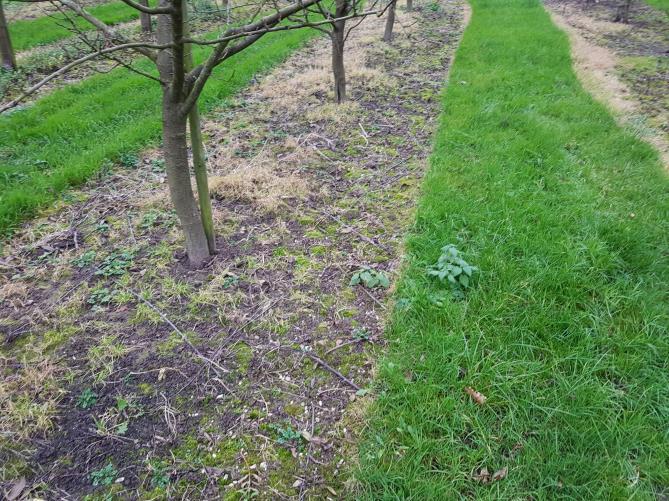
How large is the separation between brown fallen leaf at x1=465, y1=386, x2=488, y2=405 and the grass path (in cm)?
3

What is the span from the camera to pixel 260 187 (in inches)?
179

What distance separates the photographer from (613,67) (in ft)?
28.0

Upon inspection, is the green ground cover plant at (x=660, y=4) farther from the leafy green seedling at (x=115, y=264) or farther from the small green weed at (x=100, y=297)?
the small green weed at (x=100, y=297)

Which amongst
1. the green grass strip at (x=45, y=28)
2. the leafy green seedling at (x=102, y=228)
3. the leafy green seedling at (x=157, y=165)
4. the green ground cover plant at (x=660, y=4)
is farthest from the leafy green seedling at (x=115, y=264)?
the green ground cover plant at (x=660, y=4)

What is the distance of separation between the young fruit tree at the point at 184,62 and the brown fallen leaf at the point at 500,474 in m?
2.40

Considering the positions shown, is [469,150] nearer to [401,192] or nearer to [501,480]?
[401,192]

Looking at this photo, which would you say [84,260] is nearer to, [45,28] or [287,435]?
[287,435]

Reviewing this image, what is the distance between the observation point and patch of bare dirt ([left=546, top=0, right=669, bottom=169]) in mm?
6098

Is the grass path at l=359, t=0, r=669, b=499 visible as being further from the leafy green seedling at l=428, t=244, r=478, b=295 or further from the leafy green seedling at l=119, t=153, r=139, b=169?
the leafy green seedling at l=119, t=153, r=139, b=169

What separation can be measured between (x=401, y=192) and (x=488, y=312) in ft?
6.37

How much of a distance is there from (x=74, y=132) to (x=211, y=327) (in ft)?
15.3

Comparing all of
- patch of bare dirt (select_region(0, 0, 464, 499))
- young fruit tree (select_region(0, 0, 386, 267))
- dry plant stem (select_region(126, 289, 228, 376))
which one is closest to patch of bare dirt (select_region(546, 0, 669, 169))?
patch of bare dirt (select_region(0, 0, 464, 499))

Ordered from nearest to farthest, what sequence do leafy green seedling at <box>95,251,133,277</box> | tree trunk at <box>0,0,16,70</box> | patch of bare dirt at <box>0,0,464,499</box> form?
patch of bare dirt at <box>0,0,464,499</box>, leafy green seedling at <box>95,251,133,277</box>, tree trunk at <box>0,0,16,70</box>

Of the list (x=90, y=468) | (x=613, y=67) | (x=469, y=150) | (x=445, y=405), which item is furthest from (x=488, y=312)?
(x=613, y=67)
